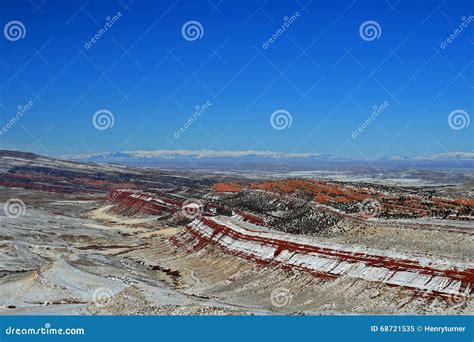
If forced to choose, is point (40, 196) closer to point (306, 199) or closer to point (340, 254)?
point (306, 199)

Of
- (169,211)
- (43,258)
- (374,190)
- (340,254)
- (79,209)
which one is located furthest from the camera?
(79,209)

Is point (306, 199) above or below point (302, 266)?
above

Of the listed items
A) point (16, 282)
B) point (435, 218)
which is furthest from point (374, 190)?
point (16, 282)

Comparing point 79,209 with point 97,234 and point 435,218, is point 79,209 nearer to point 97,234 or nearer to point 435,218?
point 97,234

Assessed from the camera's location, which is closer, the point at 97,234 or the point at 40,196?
the point at 97,234

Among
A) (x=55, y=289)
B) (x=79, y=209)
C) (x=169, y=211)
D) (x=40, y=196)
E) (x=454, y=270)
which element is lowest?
(x=454, y=270)

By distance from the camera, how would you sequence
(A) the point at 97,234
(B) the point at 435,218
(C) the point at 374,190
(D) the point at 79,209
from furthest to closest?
1. (D) the point at 79,209
2. (C) the point at 374,190
3. (A) the point at 97,234
4. (B) the point at 435,218
